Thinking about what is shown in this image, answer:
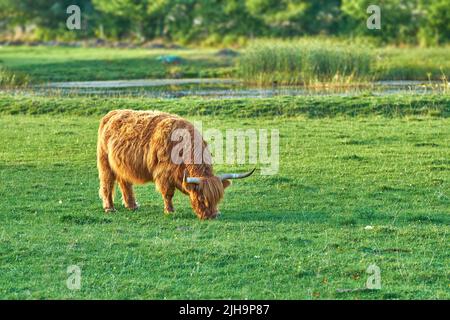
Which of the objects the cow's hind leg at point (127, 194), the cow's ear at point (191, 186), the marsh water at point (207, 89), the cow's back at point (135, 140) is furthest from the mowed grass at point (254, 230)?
the marsh water at point (207, 89)

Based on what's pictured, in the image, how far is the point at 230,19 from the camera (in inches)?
2157

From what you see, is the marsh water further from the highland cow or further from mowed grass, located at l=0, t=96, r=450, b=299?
the highland cow

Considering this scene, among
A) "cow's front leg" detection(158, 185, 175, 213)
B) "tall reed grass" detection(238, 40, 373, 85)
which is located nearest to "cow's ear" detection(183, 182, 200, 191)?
"cow's front leg" detection(158, 185, 175, 213)

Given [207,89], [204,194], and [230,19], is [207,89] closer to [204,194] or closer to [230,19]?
[204,194]

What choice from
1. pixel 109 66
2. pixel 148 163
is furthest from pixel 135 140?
pixel 109 66

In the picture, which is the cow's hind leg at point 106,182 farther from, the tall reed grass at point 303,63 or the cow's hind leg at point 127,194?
the tall reed grass at point 303,63

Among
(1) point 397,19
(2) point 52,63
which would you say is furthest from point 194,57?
(1) point 397,19

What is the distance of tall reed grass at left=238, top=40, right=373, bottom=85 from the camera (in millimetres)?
30047

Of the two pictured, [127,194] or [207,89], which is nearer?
[127,194]

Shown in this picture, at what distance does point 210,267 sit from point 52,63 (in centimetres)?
3041

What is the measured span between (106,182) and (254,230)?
2.64 m

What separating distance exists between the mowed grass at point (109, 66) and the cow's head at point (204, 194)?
23.5 m
